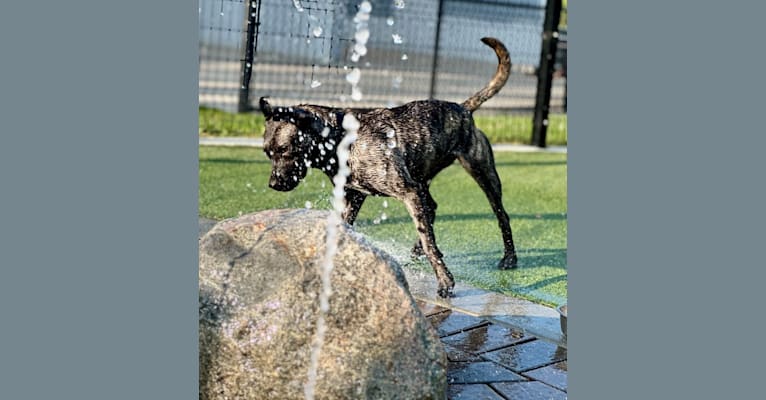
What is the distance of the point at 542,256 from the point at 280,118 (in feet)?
9.30

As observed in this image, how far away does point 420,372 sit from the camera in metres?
4.24

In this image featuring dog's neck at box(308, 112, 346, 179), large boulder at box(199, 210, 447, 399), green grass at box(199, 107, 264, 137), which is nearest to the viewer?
large boulder at box(199, 210, 447, 399)

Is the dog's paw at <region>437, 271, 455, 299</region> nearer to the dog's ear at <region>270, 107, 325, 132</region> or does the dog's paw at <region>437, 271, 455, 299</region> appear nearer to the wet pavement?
the wet pavement

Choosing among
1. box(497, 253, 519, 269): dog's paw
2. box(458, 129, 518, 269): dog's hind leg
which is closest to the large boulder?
box(458, 129, 518, 269): dog's hind leg

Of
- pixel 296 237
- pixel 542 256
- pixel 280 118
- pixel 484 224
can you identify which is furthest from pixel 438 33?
pixel 296 237

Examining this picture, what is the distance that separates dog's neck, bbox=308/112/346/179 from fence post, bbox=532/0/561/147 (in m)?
6.60

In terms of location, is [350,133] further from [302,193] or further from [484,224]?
[484,224]

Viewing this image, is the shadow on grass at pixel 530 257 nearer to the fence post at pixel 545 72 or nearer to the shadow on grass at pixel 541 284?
the shadow on grass at pixel 541 284

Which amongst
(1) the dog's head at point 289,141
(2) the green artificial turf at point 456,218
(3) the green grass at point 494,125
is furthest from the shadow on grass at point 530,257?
(3) the green grass at point 494,125

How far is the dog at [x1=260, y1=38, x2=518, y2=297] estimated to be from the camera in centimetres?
511

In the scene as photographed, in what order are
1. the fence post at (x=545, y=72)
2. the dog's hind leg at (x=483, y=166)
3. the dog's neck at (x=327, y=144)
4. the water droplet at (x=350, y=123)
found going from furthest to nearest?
1. the fence post at (x=545, y=72)
2. the dog's hind leg at (x=483, y=166)
3. the water droplet at (x=350, y=123)
4. the dog's neck at (x=327, y=144)

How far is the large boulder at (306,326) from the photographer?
412 cm

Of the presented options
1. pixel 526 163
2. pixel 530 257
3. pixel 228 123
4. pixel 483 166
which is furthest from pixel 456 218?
pixel 526 163

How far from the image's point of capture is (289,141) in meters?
5.08
